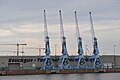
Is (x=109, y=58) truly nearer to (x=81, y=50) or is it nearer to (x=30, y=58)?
(x=81, y=50)

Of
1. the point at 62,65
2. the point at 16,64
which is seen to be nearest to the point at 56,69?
the point at 62,65

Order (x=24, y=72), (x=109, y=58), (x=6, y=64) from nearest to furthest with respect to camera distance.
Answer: (x=24, y=72) < (x=6, y=64) < (x=109, y=58)

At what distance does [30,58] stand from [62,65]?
37.9 feet

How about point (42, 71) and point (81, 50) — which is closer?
point (42, 71)

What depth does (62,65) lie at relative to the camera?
15725 centimetres

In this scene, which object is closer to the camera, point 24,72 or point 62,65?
point 24,72

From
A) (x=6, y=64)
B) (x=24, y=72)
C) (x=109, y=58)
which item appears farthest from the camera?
(x=109, y=58)

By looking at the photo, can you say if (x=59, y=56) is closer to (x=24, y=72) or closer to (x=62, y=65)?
(x=62, y=65)

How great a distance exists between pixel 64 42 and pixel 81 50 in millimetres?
6705

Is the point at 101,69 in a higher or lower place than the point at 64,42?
lower

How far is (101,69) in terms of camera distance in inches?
6225

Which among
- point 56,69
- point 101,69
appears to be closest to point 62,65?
point 56,69

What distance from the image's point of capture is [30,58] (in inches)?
6230

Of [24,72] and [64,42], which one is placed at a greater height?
[64,42]
